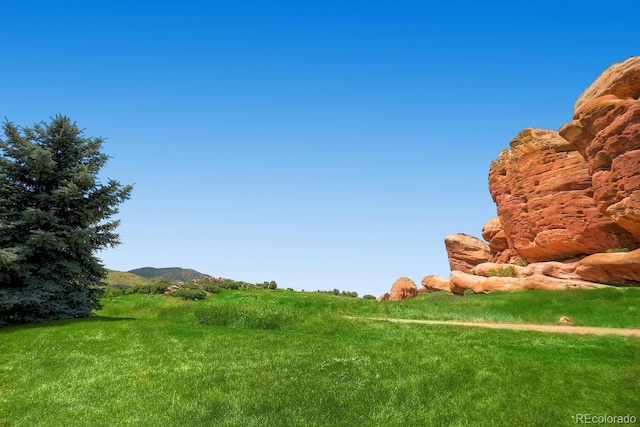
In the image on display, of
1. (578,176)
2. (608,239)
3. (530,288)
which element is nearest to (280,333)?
(530,288)

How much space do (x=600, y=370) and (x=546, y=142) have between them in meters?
39.4

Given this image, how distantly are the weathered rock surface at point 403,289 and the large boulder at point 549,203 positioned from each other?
13397 mm

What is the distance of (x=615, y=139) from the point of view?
33719 mm

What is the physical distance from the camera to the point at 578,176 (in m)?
41.1

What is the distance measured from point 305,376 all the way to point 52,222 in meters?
17.4

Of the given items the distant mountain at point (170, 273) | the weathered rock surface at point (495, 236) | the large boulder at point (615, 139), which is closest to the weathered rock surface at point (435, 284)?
the weathered rock surface at point (495, 236)

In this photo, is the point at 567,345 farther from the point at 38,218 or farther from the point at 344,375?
the point at 38,218

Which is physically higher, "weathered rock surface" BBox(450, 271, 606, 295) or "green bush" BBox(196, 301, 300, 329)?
"weathered rock surface" BBox(450, 271, 606, 295)

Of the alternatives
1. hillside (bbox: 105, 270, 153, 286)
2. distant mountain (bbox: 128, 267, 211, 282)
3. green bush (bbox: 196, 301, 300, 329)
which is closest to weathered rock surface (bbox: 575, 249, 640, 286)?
green bush (bbox: 196, 301, 300, 329)

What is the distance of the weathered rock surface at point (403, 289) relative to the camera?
52.4 meters

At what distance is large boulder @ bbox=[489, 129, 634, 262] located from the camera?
39.2 metres

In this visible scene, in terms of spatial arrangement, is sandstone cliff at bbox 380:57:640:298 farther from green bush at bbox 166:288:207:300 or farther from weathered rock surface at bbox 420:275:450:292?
green bush at bbox 166:288:207:300

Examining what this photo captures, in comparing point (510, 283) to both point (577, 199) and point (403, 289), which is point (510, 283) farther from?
point (403, 289)

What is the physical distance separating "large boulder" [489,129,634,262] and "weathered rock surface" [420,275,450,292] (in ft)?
30.7
